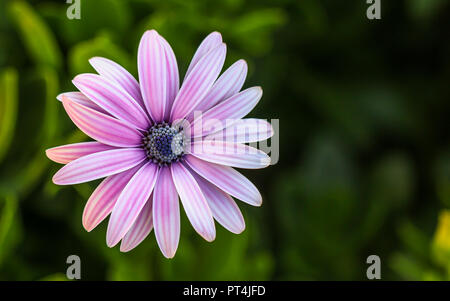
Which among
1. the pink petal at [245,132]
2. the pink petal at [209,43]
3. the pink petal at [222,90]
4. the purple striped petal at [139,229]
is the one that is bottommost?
the purple striped petal at [139,229]

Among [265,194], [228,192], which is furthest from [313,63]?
[228,192]

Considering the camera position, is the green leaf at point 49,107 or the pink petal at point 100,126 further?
the green leaf at point 49,107

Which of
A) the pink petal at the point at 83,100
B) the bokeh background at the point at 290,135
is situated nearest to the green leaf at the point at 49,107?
the bokeh background at the point at 290,135

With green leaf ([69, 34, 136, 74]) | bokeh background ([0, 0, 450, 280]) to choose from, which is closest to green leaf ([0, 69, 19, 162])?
bokeh background ([0, 0, 450, 280])

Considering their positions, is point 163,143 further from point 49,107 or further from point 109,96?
point 49,107

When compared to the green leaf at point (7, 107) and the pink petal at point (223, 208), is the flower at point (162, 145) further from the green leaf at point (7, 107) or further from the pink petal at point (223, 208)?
the green leaf at point (7, 107)

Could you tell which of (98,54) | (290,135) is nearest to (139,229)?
(98,54)
